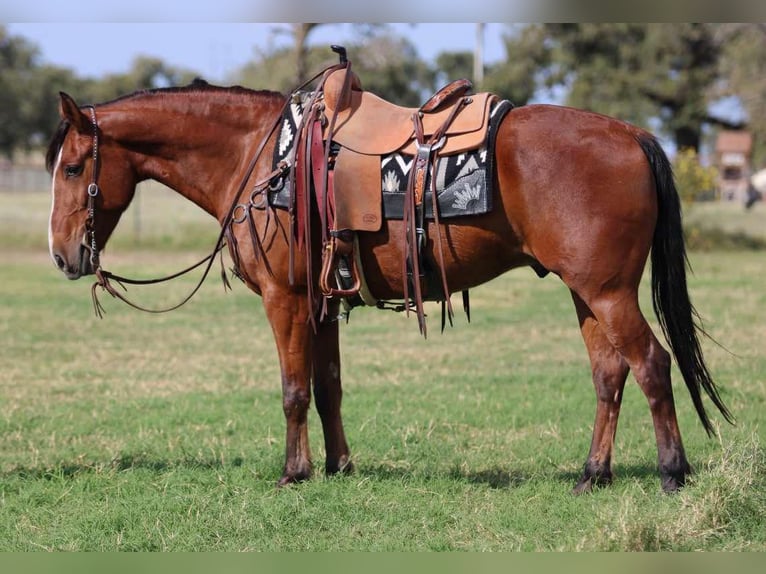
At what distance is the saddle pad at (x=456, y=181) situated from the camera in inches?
174

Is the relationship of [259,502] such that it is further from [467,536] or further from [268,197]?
[268,197]

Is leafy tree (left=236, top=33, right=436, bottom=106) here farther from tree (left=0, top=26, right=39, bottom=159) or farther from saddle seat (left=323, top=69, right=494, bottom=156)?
tree (left=0, top=26, right=39, bottom=159)

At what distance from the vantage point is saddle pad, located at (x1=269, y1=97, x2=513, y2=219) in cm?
442

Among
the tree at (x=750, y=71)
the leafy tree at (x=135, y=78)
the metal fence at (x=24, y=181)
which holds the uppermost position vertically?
the leafy tree at (x=135, y=78)

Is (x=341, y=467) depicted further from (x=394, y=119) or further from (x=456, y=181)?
(x=394, y=119)

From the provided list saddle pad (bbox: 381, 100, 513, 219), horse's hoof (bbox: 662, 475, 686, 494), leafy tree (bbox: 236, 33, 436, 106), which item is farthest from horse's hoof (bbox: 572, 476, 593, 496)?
leafy tree (bbox: 236, 33, 436, 106)

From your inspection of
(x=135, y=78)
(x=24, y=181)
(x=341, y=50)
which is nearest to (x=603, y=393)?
(x=341, y=50)

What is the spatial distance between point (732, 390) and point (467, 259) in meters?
3.80

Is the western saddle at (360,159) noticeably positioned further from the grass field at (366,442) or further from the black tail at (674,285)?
the grass field at (366,442)

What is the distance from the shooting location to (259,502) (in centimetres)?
458

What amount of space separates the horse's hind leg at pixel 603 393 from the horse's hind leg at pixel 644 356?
403mm

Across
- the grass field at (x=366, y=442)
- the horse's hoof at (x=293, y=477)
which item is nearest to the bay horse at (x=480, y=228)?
the horse's hoof at (x=293, y=477)

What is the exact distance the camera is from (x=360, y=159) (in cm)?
460
